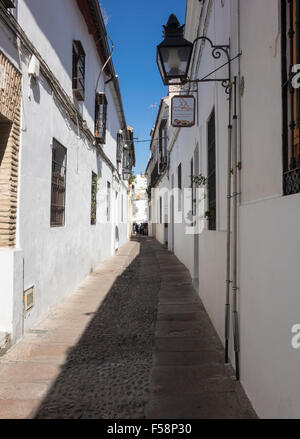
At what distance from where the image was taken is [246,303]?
2.80 metres

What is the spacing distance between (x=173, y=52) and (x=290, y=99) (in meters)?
2.41

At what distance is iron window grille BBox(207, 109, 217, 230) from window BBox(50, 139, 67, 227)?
7.86ft

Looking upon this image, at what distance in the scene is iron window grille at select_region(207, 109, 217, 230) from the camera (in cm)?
472

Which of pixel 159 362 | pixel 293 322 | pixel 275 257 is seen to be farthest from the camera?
pixel 159 362

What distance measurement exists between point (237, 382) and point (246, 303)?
773 mm

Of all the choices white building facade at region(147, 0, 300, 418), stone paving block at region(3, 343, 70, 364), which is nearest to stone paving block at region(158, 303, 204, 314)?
white building facade at region(147, 0, 300, 418)

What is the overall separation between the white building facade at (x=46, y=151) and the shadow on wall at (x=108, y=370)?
34.0 inches

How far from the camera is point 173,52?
4.00m

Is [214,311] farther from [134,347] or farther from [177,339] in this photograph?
[134,347]

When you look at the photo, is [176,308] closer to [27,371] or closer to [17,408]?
[27,371]

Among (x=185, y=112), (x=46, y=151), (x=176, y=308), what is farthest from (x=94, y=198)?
(x=176, y=308)

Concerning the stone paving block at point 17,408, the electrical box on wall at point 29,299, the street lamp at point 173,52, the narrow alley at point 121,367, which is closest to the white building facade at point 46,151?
the electrical box on wall at point 29,299

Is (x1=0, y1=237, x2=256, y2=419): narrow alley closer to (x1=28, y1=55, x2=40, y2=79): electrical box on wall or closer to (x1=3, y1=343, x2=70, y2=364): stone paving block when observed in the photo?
(x1=3, y1=343, x2=70, y2=364): stone paving block
